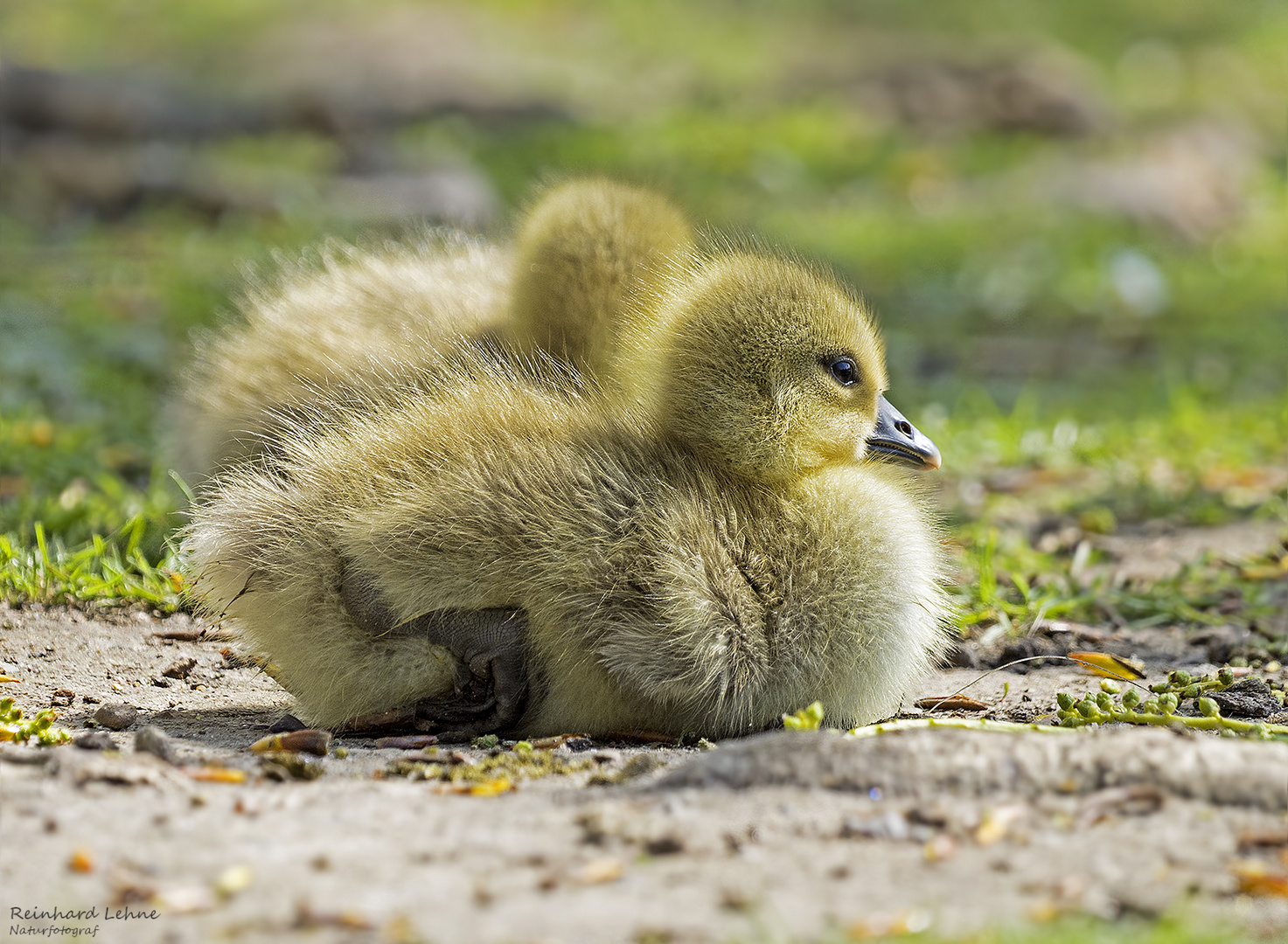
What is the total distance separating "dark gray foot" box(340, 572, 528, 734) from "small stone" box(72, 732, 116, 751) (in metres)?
0.58

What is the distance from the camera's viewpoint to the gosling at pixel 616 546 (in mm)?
3156

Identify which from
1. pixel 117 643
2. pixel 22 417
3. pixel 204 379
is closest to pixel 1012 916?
pixel 117 643

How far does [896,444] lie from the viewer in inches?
141

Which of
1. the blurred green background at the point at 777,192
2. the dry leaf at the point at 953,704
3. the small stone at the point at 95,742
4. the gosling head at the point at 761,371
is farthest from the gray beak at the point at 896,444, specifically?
the small stone at the point at 95,742

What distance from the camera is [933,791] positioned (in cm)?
263

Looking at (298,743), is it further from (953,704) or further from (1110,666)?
(1110,666)

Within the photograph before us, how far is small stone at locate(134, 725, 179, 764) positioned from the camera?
9.39 ft

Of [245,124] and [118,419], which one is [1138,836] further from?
[245,124]

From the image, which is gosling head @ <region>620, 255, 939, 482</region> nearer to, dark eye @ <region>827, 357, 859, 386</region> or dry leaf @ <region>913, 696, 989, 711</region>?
dark eye @ <region>827, 357, 859, 386</region>

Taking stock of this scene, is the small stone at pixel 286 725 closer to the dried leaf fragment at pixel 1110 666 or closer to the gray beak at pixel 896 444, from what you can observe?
the gray beak at pixel 896 444

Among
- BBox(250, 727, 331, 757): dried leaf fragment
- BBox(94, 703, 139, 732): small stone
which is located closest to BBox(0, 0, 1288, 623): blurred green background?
BBox(94, 703, 139, 732): small stone

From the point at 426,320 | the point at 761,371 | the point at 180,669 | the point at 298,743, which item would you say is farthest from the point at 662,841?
the point at 426,320

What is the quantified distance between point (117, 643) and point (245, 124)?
29.8 ft

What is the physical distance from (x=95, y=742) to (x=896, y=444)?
6.67ft
